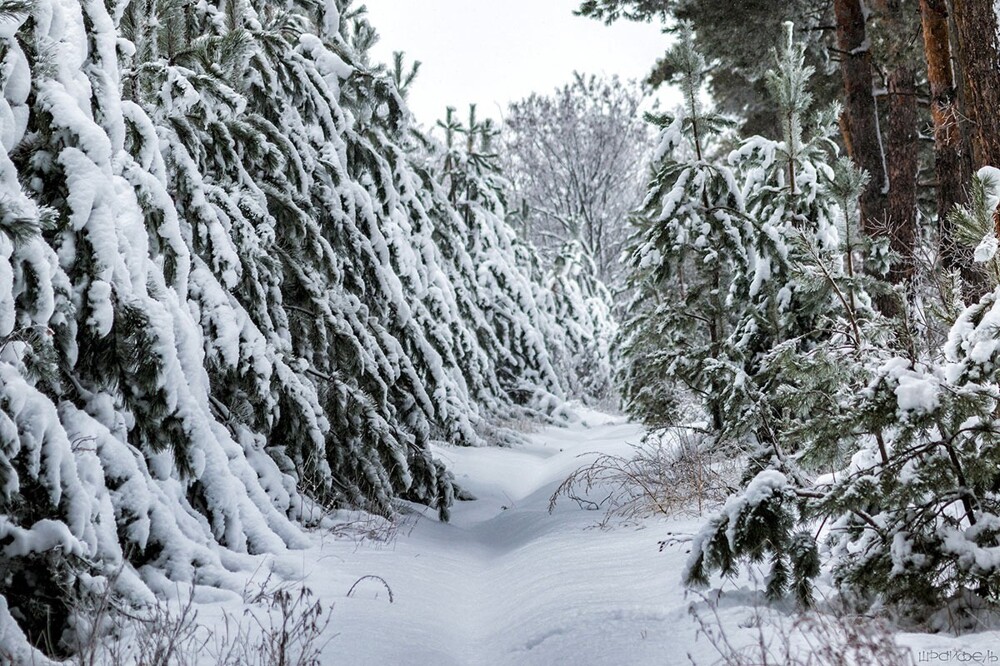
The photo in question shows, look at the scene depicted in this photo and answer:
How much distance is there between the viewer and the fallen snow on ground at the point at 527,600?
3.05 m

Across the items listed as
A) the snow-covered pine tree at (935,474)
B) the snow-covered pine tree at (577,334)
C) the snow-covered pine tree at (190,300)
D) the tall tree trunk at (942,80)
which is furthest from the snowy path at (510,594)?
the snow-covered pine tree at (577,334)

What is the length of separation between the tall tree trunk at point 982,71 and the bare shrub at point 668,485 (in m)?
2.17

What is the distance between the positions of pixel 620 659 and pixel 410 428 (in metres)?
3.93

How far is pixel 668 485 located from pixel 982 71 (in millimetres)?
2897

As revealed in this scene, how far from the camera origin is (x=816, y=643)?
273 centimetres

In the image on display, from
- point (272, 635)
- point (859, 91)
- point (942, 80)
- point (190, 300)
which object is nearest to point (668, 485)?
point (190, 300)

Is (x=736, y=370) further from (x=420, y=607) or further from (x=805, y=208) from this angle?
(x=420, y=607)

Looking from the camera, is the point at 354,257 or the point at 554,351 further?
the point at 554,351

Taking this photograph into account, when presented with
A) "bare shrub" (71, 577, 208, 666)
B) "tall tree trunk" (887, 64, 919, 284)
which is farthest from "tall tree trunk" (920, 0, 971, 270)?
"bare shrub" (71, 577, 208, 666)

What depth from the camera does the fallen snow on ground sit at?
10.00 feet

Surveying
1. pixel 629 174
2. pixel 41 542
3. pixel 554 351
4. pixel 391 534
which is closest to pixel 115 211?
pixel 41 542

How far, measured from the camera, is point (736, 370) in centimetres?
502

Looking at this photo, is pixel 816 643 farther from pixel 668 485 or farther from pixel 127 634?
pixel 668 485

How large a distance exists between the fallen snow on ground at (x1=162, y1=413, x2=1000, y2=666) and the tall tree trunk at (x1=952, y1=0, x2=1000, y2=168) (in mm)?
2427
